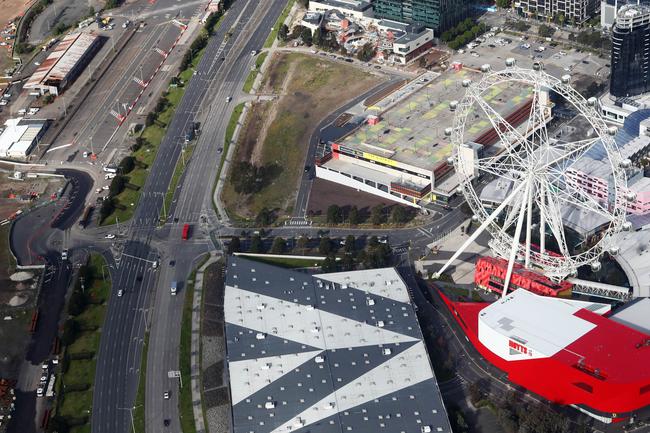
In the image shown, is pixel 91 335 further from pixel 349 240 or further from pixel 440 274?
pixel 440 274

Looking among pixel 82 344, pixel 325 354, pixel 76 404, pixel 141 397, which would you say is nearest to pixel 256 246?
pixel 82 344

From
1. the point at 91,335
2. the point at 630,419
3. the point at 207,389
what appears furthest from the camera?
Answer: the point at 91,335

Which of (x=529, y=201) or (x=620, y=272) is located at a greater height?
(x=529, y=201)

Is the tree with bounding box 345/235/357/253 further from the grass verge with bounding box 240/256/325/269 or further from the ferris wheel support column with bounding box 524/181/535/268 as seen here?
the ferris wheel support column with bounding box 524/181/535/268

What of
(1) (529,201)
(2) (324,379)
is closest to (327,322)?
(2) (324,379)

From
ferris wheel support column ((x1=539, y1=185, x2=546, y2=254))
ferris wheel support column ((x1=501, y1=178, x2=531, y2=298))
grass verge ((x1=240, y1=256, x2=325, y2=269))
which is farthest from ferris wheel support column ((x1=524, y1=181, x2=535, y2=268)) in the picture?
grass verge ((x1=240, y1=256, x2=325, y2=269))

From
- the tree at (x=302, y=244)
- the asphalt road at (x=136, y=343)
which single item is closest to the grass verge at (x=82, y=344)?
the asphalt road at (x=136, y=343)
